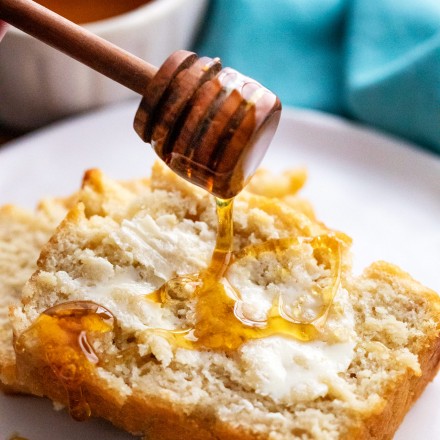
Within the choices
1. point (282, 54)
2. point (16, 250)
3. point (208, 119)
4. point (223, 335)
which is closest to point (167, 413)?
point (223, 335)

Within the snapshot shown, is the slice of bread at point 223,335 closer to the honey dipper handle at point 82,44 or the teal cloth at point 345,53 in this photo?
the honey dipper handle at point 82,44

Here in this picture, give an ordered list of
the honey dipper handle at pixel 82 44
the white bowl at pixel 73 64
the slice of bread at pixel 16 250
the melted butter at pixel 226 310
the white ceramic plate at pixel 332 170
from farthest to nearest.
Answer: the white bowl at pixel 73 64 → the white ceramic plate at pixel 332 170 → the slice of bread at pixel 16 250 → the melted butter at pixel 226 310 → the honey dipper handle at pixel 82 44

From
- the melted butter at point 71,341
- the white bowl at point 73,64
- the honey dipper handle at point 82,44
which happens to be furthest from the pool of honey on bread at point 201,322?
the white bowl at point 73,64

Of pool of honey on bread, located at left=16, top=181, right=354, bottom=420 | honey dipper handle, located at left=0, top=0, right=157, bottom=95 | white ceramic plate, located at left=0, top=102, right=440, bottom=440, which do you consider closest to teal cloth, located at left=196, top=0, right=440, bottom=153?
white ceramic plate, located at left=0, top=102, right=440, bottom=440

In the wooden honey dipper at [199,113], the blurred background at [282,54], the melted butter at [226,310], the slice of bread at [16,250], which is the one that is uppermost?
the wooden honey dipper at [199,113]

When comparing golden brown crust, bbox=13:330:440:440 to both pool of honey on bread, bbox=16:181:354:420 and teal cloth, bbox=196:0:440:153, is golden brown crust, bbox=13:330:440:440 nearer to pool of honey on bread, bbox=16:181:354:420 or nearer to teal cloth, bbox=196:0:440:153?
pool of honey on bread, bbox=16:181:354:420

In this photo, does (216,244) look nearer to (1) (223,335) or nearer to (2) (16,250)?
(1) (223,335)

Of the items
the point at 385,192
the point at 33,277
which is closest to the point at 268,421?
the point at 33,277
